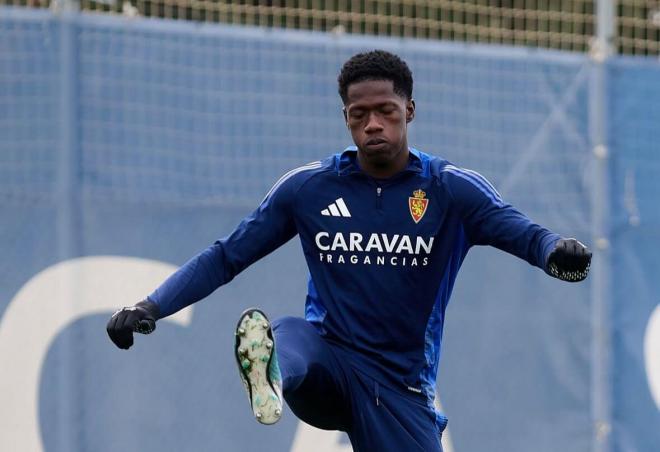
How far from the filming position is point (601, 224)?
7691 mm

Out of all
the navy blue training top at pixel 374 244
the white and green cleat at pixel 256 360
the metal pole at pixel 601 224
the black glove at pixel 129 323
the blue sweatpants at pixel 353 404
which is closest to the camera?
the white and green cleat at pixel 256 360

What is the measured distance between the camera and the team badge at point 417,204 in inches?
193

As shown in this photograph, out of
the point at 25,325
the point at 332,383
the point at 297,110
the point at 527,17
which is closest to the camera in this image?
the point at 332,383

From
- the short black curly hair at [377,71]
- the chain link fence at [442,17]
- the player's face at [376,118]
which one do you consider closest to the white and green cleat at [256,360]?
the player's face at [376,118]

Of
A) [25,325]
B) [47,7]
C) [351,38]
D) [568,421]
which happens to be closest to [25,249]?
[25,325]

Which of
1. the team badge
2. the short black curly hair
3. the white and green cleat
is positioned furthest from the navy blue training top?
the white and green cleat

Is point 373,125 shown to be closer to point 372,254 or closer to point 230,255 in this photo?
point 372,254

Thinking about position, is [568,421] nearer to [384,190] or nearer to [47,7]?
[384,190]

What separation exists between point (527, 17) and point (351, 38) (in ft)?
3.79

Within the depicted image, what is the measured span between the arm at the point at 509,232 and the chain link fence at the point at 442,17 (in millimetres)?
2539

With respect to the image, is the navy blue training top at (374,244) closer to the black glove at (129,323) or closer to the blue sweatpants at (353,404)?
the blue sweatpants at (353,404)

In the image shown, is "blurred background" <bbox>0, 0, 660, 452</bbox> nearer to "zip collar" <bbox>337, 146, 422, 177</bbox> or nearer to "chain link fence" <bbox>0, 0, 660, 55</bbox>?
"chain link fence" <bbox>0, 0, 660, 55</bbox>

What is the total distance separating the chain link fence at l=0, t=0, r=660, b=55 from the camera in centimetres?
725

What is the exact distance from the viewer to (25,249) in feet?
21.9
